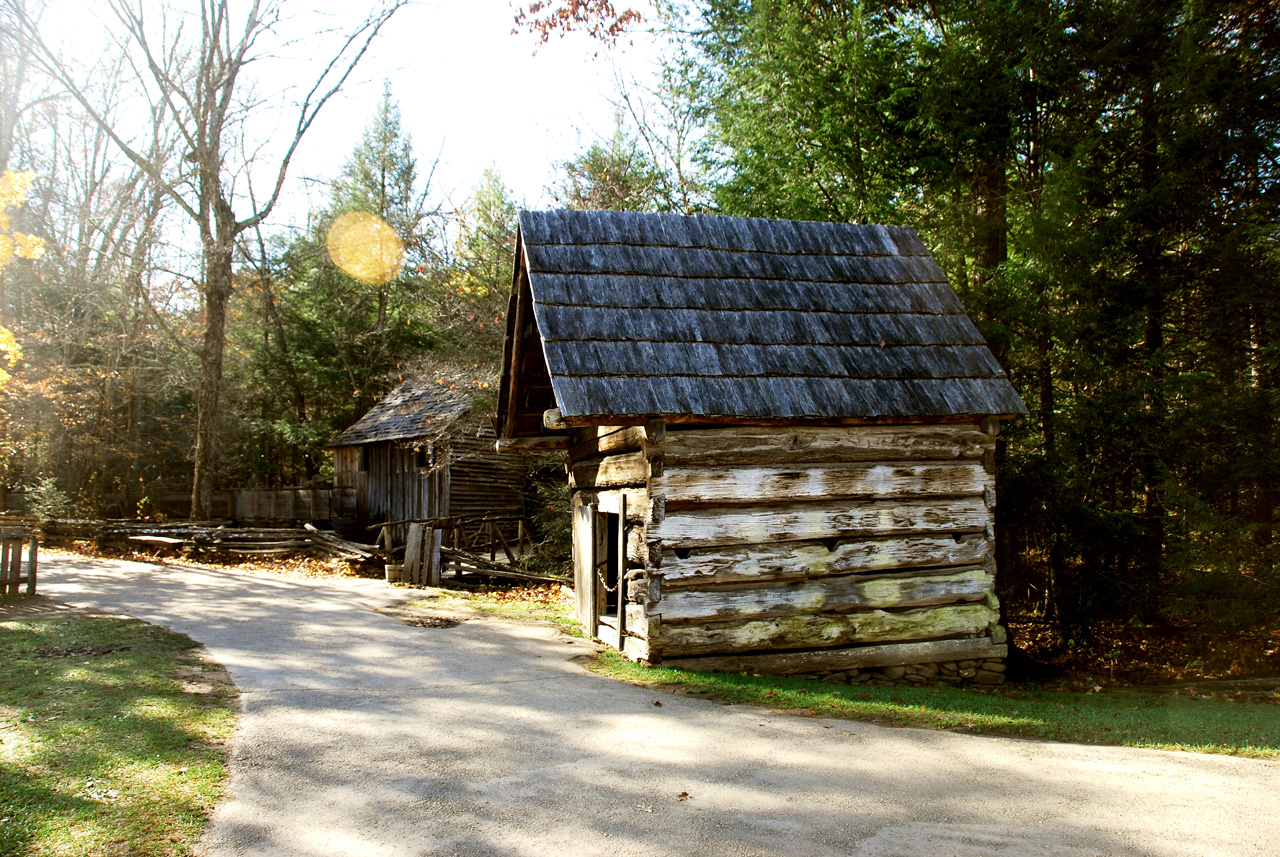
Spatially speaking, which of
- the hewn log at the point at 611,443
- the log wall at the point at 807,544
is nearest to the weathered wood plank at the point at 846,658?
the log wall at the point at 807,544

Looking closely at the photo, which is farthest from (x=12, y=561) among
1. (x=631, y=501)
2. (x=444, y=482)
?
(x=444, y=482)

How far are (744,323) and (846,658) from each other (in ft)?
12.7

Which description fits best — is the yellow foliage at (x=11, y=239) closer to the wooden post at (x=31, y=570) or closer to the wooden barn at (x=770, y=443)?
the wooden post at (x=31, y=570)

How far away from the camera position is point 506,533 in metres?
21.6

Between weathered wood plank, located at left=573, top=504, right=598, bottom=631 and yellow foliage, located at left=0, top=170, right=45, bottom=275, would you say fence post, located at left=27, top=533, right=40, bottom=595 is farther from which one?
weathered wood plank, located at left=573, top=504, right=598, bottom=631

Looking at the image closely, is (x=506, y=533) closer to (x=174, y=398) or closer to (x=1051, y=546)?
(x=1051, y=546)

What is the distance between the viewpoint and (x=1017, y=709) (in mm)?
8086

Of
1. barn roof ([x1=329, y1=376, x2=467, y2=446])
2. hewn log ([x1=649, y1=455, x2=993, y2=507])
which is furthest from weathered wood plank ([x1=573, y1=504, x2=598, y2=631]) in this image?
barn roof ([x1=329, y1=376, x2=467, y2=446])

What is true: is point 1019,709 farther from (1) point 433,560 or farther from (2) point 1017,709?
(1) point 433,560

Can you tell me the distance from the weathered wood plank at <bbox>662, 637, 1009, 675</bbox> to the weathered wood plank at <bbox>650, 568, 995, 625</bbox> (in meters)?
0.43

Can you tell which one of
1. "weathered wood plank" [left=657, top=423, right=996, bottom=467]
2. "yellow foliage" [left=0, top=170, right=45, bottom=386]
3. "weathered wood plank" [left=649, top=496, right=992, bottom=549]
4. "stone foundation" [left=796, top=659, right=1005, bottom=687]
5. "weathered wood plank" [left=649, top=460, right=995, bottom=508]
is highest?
"yellow foliage" [left=0, top=170, right=45, bottom=386]

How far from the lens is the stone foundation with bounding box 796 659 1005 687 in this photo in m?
9.32

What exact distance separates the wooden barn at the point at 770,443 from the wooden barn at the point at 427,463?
9.09 metres

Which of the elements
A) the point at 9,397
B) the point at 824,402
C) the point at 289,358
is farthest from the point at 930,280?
the point at 289,358
